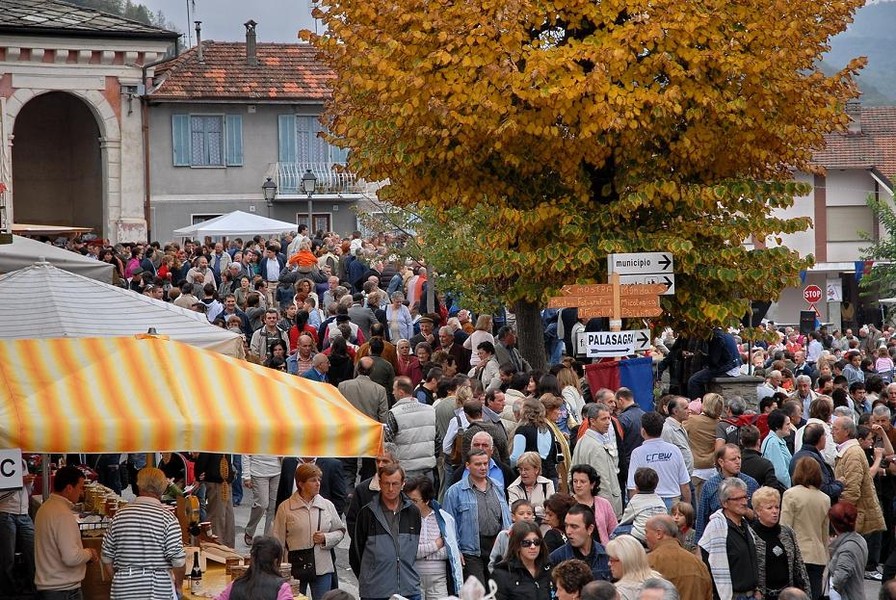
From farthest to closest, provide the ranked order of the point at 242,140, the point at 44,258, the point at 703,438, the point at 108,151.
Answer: the point at 242,140
the point at 108,151
the point at 703,438
the point at 44,258

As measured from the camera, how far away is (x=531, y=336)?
71.4 feet

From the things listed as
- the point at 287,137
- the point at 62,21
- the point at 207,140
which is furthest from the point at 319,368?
the point at 287,137

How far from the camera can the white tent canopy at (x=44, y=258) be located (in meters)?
14.2

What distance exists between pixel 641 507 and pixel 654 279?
655 cm

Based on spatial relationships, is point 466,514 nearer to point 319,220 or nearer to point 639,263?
point 639,263

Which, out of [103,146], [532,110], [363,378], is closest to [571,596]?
[363,378]

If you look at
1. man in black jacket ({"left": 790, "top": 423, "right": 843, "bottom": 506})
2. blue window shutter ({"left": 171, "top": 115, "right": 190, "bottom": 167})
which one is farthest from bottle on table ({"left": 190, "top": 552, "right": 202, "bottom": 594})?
blue window shutter ({"left": 171, "top": 115, "right": 190, "bottom": 167})

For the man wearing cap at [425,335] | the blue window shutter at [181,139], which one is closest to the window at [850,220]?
the blue window shutter at [181,139]

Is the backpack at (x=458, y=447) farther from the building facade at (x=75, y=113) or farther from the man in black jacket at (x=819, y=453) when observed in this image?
the building facade at (x=75, y=113)

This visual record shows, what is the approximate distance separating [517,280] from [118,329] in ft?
26.1

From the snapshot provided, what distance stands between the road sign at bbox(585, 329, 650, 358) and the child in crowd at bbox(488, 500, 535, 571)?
15.1ft

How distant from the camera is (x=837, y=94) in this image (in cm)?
1897

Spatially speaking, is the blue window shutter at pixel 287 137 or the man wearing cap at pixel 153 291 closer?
the man wearing cap at pixel 153 291

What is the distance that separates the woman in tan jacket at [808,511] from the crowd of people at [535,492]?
0.02m
